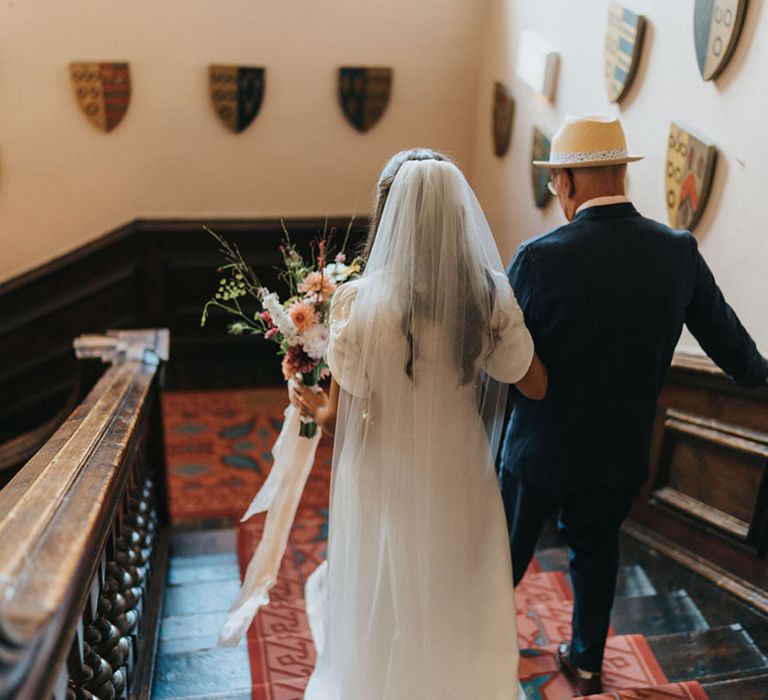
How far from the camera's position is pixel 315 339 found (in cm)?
212

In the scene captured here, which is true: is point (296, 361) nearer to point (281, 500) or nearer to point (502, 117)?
point (281, 500)

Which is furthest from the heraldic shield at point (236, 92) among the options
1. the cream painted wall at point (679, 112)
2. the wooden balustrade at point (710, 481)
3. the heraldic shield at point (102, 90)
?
the wooden balustrade at point (710, 481)

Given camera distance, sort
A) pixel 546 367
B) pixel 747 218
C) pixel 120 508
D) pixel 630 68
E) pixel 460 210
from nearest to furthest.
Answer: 1. pixel 460 210
2. pixel 546 367
3. pixel 120 508
4. pixel 747 218
5. pixel 630 68

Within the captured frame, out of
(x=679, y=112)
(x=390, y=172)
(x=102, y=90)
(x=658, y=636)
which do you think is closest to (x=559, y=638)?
(x=658, y=636)

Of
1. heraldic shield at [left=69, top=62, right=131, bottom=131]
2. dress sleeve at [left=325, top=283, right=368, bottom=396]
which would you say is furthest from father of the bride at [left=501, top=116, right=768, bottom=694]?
heraldic shield at [left=69, top=62, right=131, bottom=131]

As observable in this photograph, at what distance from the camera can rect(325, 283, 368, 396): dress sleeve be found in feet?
5.75

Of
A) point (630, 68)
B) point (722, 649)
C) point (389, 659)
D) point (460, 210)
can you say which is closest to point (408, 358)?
point (460, 210)

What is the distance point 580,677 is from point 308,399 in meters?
1.11

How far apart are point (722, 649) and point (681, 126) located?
1.79 meters

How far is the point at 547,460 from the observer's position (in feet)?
6.68

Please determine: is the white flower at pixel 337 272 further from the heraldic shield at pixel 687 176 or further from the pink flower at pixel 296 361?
the heraldic shield at pixel 687 176

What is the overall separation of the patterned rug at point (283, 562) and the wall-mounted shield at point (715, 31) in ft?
6.16

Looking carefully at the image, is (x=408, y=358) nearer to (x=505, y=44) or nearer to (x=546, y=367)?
(x=546, y=367)

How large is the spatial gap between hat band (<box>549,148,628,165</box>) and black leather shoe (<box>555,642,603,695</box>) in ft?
4.62
